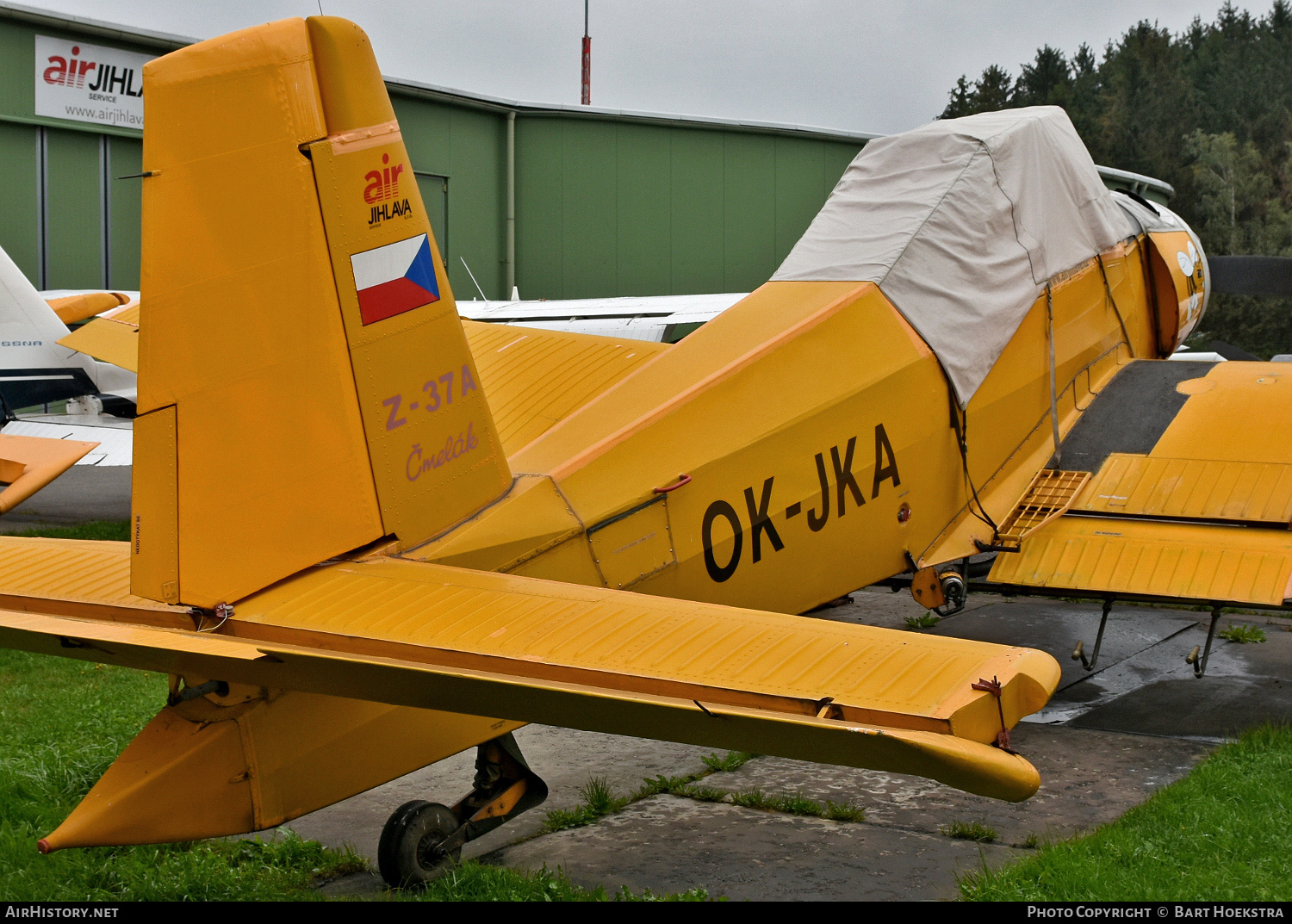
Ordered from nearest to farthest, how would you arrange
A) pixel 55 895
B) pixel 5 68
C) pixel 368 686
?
pixel 368 686, pixel 55 895, pixel 5 68

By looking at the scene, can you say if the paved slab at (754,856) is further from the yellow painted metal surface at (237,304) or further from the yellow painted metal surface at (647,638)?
the yellow painted metal surface at (237,304)

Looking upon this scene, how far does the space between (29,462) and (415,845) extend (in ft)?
26.3

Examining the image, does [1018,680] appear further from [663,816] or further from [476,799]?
[663,816]

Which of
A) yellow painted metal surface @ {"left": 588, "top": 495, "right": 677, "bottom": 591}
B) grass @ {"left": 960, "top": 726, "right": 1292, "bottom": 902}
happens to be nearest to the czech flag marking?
yellow painted metal surface @ {"left": 588, "top": 495, "right": 677, "bottom": 591}

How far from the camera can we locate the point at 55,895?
13.2ft

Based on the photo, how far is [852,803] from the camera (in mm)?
5082

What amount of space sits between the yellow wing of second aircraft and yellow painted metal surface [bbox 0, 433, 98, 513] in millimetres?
6863

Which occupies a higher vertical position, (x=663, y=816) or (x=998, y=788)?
(x=998, y=788)

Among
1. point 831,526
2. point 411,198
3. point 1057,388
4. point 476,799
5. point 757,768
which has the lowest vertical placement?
point 757,768

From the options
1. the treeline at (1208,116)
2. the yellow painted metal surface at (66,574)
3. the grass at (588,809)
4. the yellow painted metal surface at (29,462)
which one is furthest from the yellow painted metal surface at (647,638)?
the treeline at (1208,116)

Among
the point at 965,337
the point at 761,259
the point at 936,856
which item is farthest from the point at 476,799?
the point at 761,259

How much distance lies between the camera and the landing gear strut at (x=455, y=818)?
12.7ft

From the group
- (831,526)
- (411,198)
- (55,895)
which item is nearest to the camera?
(411,198)

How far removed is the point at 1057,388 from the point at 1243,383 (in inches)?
39.8
